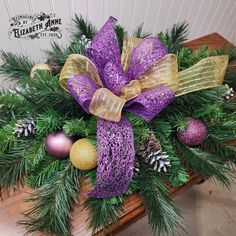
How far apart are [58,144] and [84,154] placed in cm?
6

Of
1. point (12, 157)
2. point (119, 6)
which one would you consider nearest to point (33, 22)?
point (119, 6)

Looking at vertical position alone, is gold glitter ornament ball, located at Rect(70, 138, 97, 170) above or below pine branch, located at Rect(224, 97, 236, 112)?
below

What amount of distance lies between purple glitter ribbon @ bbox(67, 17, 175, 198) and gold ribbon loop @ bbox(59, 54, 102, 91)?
0.05 ft

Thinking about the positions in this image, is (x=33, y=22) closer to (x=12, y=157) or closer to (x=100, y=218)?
(x=12, y=157)

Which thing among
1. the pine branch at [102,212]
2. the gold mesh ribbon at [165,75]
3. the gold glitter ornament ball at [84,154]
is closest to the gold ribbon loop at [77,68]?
the gold mesh ribbon at [165,75]

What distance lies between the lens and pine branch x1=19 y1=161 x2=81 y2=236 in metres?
0.45

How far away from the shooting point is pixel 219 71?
21.1 inches

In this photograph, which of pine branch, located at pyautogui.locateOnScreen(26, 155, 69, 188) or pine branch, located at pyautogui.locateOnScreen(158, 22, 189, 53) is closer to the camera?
pine branch, located at pyautogui.locateOnScreen(26, 155, 69, 188)

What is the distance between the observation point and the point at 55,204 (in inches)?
18.1

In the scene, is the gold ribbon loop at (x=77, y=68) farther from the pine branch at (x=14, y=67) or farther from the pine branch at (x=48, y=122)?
the pine branch at (x=14, y=67)

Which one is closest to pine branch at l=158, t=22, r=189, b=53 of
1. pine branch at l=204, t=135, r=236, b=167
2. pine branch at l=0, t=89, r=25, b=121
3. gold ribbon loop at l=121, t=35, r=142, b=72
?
gold ribbon loop at l=121, t=35, r=142, b=72

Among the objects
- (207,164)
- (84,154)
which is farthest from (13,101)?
(207,164)

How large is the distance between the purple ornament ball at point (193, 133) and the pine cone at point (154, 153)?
0.20 ft

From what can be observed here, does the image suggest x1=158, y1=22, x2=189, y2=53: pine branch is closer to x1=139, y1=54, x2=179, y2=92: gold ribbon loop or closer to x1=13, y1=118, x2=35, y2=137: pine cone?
x1=139, y1=54, x2=179, y2=92: gold ribbon loop
